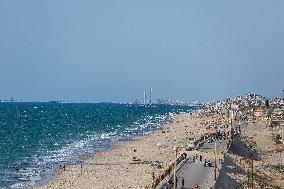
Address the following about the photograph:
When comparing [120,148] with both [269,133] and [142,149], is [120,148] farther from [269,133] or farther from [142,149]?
[269,133]

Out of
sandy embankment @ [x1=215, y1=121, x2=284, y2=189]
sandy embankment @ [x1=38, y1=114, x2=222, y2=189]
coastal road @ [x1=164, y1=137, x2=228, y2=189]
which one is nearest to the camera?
coastal road @ [x1=164, y1=137, x2=228, y2=189]

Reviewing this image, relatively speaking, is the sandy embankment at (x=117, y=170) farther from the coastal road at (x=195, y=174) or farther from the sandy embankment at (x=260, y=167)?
the sandy embankment at (x=260, y=167)

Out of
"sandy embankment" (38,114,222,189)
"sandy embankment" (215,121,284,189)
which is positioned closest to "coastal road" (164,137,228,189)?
"sandy embankment" (215,121,284,189)

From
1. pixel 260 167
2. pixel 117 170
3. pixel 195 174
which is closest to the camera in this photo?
pixel 195 174

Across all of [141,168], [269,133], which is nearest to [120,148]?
[141,168]

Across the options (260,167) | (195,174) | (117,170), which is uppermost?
(195,174)

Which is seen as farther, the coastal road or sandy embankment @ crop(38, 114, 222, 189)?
sandy embankment @ crop(38, 114, 222, 189)

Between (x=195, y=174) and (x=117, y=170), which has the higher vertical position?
(x=195, y=174)

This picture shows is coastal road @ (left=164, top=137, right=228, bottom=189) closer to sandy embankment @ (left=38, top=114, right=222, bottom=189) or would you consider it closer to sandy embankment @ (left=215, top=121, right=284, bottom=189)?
sandy embankment @ (left=215, top=121, right=284, bottom=189)

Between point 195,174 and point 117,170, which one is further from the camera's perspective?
point 117,170

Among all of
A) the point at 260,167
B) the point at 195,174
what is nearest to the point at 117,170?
the point at 260,167

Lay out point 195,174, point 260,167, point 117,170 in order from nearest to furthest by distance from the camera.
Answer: point 195,174, point 260,167, point 117,170

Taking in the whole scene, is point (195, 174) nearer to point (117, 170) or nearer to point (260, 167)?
point (260, 167)

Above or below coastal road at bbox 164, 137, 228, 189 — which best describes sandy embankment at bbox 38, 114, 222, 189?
below
